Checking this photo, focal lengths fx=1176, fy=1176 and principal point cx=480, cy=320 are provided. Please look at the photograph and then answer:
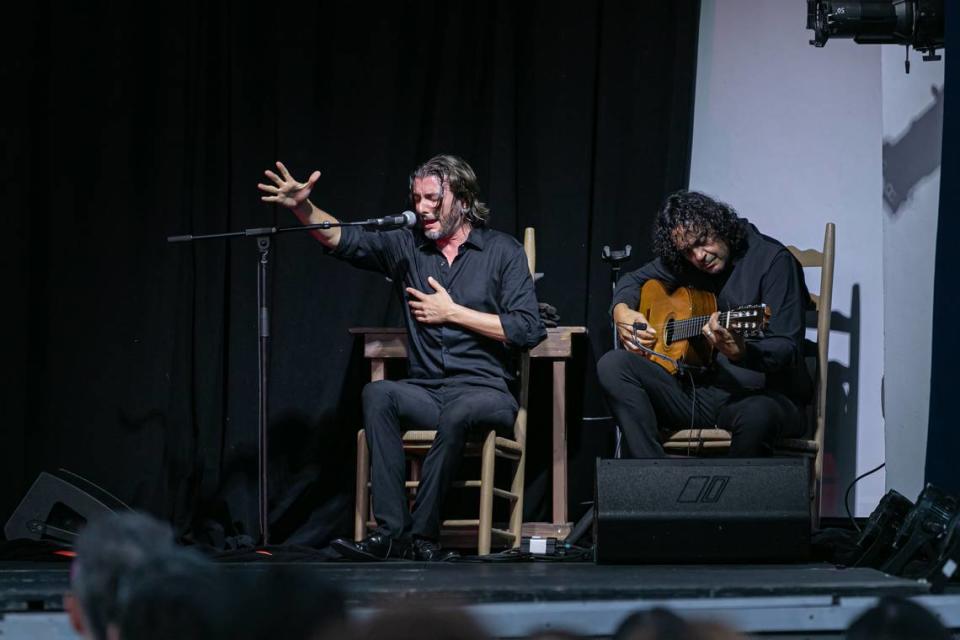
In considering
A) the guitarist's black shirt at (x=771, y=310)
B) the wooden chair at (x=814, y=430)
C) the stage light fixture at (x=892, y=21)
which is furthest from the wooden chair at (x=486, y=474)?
the stage light fixture at (x=892, y=21)

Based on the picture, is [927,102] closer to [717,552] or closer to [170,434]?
[717,552]

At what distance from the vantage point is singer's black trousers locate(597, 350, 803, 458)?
3398 millimetres

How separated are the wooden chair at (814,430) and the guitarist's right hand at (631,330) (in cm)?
31

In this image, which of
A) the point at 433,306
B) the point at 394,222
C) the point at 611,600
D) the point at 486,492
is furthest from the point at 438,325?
the point at 611,600

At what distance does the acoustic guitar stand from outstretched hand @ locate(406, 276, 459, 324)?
0.65m

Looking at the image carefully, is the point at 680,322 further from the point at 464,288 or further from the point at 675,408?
the point at 464,288

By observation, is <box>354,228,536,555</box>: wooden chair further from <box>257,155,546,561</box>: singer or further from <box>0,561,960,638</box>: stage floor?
<box>0,561,960,638</box>: stage floor

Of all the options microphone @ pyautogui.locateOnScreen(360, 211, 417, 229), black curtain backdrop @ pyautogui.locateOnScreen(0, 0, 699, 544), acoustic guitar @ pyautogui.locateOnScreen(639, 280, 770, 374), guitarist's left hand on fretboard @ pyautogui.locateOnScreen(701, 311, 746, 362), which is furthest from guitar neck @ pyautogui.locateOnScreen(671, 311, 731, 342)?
A: microphone @ pyautogui.locateOnScreen(360, 211, 417, 229)

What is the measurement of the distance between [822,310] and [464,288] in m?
1.17

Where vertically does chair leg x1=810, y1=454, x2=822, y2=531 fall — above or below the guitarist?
below

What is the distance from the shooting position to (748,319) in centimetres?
330

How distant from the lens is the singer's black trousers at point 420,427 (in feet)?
11.0

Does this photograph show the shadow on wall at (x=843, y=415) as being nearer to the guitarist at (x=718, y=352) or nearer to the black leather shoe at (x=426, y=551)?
the guitarist at (x=718, y=352)

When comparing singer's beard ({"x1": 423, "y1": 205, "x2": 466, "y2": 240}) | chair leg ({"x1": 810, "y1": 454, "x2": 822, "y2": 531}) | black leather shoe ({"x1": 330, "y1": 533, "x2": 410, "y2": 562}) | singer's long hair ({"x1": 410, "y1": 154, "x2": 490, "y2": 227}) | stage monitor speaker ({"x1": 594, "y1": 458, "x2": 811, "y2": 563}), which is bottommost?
black leather shoe ({"x1": 330, "y1": 533, "x2": 410, "y2": 562})
